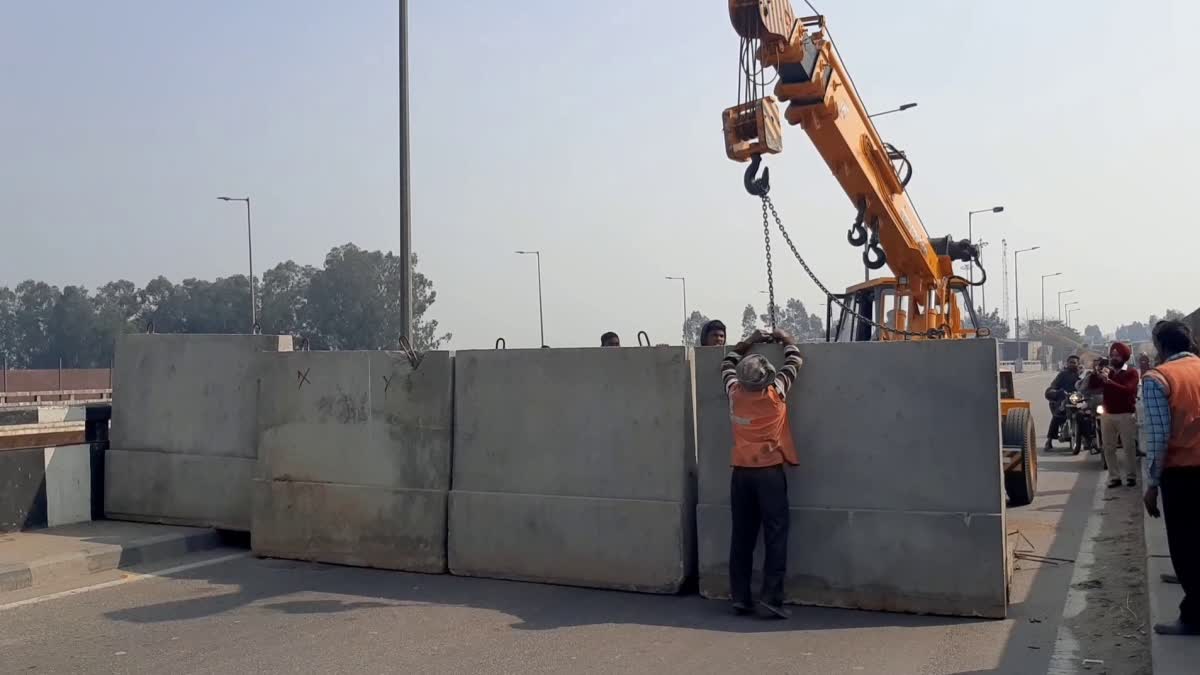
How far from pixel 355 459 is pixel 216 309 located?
70379mm

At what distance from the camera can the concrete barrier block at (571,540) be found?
7891 mm

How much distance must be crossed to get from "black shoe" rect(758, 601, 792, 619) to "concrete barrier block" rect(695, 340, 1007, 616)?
339mm

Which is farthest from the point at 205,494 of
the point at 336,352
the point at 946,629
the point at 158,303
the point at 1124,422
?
the point at 158,303

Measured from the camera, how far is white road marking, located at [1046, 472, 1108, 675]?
5977 mm

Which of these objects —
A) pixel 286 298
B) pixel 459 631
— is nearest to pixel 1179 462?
pixel 459 631

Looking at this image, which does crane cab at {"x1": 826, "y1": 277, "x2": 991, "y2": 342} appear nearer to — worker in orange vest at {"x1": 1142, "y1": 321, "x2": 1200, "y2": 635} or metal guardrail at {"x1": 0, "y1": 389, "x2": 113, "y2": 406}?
worker in orange vest at {"x1": 1142, "y1": 321, "x2": 1200, "y2": 635}

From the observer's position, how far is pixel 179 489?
33.8 ft

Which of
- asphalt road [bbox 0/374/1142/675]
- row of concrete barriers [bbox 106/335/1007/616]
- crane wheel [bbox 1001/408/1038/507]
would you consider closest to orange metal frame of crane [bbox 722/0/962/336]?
crane wheel [bbox 1001/408/1038/507]

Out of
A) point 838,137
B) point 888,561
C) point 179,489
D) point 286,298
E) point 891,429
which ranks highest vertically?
point 286,298

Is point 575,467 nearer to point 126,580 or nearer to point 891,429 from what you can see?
point 891,429

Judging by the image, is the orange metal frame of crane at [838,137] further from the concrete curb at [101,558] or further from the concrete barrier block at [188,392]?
the concrete curb at [101,558]

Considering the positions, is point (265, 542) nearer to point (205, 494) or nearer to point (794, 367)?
point (205, 494)

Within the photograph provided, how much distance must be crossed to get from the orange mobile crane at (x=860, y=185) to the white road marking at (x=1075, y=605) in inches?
81.1

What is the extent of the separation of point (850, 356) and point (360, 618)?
3.83m
